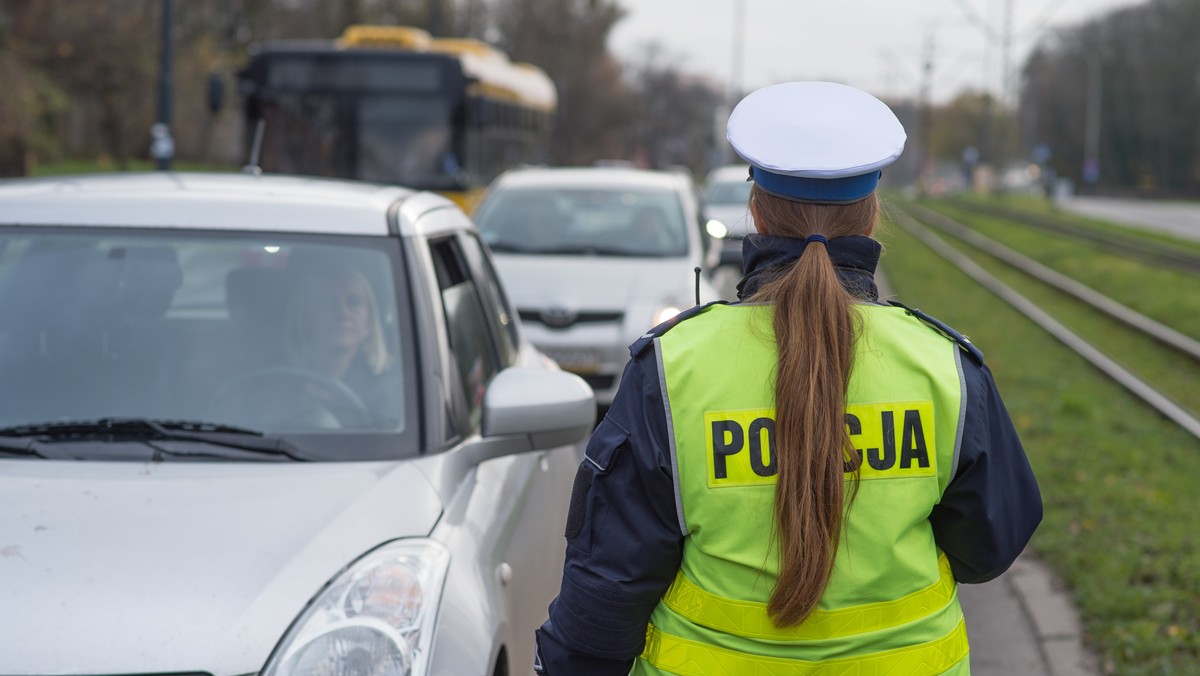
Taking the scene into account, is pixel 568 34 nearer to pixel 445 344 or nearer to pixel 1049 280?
pixel 1049 280

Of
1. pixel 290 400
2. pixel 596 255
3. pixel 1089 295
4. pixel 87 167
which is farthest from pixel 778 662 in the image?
pixel 87 167

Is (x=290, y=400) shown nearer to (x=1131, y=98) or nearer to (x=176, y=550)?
(x=176, y=550)

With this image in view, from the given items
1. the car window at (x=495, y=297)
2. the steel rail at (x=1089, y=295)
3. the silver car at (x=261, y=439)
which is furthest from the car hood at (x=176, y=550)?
the steel rail at (x=1089, y=295)

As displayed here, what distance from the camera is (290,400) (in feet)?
11.1

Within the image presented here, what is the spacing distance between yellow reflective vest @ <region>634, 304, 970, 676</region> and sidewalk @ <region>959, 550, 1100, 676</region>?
11.0 feet

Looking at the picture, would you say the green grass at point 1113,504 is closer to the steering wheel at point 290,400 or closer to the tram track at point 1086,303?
the tram track at point 1086,303

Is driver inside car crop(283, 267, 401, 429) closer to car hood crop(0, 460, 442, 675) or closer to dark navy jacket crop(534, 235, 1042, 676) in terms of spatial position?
car hood crop(0, 460, 442, 675)

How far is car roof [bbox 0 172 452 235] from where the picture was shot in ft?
11.8

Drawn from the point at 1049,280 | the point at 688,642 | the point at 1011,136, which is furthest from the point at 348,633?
the point at 1011,136

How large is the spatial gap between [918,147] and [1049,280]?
83.2 metres

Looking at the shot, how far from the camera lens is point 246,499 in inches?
112

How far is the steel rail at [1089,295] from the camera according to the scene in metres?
13.5

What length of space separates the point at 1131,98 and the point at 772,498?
97.9 metres

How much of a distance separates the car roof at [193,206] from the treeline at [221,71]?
51.1 ft
